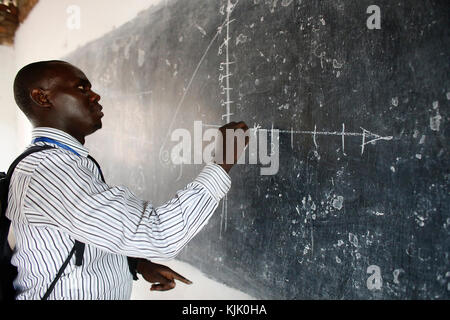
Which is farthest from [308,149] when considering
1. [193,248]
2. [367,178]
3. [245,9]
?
[193,248]

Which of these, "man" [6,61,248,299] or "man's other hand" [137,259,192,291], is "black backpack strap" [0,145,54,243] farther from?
"man's other hand" [137,259,192,291]

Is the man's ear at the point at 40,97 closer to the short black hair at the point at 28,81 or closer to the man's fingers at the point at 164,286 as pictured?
the short black hair at the point at 28,81

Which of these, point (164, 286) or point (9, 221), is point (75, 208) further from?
point (164, 286)

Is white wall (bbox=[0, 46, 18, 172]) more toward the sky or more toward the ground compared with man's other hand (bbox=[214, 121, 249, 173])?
more toward the sky

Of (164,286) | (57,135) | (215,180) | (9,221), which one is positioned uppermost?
(57,135)

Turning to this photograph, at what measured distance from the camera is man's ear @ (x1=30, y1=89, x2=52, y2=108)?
0.95m

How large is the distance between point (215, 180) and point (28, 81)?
59 cm

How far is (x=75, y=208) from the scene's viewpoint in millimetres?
750

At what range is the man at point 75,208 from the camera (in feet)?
2.49

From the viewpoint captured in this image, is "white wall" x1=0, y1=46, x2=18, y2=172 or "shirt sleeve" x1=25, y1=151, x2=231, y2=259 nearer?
"shirt sleeve" x1=25, y1=151, x2=231, y2=259

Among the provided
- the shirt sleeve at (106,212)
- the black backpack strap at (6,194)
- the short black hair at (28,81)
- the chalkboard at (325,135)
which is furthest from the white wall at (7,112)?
the shirt sleeve at (106,212)

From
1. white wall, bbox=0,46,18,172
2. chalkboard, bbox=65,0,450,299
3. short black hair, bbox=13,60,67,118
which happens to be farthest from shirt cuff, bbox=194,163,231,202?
white wall, bbox=0,46,18,172

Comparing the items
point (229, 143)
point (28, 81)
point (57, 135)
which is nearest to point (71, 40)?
point (28, 81)
